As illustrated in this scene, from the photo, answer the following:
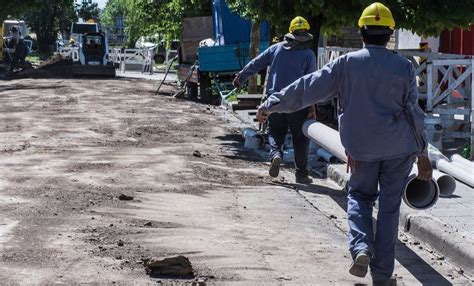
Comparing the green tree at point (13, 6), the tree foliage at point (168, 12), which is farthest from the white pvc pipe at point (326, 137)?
the green tree at point (13, 6)

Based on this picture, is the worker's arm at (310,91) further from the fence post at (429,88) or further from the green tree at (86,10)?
the green tree at (86,10)

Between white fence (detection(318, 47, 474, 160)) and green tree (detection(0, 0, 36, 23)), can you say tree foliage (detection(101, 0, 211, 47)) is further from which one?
white fence (detection(318, 47, 474, 160))

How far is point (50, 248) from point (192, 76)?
68.4ft

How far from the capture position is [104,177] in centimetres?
1103

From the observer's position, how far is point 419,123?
638cm

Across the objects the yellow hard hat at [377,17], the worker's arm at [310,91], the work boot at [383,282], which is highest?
the yellow hard hat at [377,17]

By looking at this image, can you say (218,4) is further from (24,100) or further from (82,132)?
(82,132)

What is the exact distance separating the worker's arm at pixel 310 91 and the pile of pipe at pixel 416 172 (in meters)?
0.88

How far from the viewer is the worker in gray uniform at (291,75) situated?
36.2 ft

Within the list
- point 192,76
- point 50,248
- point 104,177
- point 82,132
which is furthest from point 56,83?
point 50,248

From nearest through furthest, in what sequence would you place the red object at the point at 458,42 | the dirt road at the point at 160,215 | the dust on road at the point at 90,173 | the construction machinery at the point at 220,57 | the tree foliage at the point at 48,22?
the dirt road at the point at 160,215
the dust on road at the point at 90,173
the red object at the point at 458,42
the construction machinery at the point at 220,57
the tree foliage at the point at 48,22

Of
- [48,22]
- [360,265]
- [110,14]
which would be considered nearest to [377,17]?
[360,265]

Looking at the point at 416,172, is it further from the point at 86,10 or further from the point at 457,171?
the point at 86,10

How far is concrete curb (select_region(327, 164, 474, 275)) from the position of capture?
7.29 m
